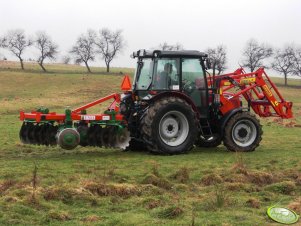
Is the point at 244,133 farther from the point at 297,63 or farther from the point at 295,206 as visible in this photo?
the point at 297,63

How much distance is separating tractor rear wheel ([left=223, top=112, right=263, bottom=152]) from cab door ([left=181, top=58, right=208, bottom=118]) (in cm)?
79

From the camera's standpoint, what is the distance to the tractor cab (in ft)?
38.3

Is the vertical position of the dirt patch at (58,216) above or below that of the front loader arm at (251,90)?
below

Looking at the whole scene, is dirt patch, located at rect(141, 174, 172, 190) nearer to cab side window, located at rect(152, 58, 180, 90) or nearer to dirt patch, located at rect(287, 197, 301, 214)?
dirt patch, located at rect(287, 197, 301, 214)

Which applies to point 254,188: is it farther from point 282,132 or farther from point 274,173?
point 282,132

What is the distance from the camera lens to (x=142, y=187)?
7.32 meters

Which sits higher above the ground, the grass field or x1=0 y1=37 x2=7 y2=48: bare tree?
x1=0 y1=37 x2=7 y2=48: bare tree

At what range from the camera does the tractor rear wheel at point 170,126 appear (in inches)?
436

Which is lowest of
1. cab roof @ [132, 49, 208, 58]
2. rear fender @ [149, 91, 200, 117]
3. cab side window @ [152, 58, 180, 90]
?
rear fender @ [149, 91, 200, 117]

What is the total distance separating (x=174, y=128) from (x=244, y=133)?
203cm

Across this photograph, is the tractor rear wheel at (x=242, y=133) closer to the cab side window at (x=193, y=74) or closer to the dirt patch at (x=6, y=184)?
the cab side window at (x=193, y=74)

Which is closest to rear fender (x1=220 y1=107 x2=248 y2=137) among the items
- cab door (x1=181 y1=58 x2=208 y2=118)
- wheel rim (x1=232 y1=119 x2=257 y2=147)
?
wheel rim (x1=232 y1=119 x2=257 y2=147)

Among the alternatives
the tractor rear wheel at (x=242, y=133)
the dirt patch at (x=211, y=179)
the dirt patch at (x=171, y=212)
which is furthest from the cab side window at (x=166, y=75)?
the dirt patch at (x=171, y=212)

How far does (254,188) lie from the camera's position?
7527 mm
